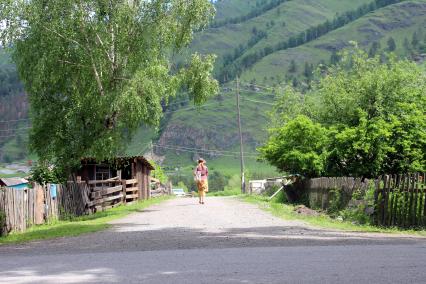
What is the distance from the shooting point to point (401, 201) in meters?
16.5

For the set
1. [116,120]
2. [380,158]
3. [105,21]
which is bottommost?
[380,158]

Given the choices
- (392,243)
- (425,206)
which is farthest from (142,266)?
(425,206)

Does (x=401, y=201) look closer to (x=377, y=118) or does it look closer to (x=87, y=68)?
(x=377, y=118)

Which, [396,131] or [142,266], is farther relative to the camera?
[396,131]

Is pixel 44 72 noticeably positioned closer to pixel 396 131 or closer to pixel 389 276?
pixel 396 131

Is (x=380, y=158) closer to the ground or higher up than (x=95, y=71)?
A: closer to the ground

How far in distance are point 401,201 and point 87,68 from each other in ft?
45.4

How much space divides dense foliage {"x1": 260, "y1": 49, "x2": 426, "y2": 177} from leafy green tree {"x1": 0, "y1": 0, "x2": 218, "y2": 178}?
27.1ft

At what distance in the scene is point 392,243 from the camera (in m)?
11.8

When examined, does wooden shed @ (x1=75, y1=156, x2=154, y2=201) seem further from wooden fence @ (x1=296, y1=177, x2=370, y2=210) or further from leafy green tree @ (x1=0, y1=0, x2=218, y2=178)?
wooden fence @ (x1=296, y1=177, x2=370, y2=210)

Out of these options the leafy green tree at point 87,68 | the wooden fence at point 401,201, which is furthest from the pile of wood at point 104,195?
the wooden fence at point 401,201

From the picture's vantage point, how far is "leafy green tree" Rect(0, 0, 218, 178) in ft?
78.8

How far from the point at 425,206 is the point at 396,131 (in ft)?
39.4

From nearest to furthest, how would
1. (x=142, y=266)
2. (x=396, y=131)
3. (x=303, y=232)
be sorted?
(x=142, y=266) < (x=303, y=232) < (x=396, y=131)
